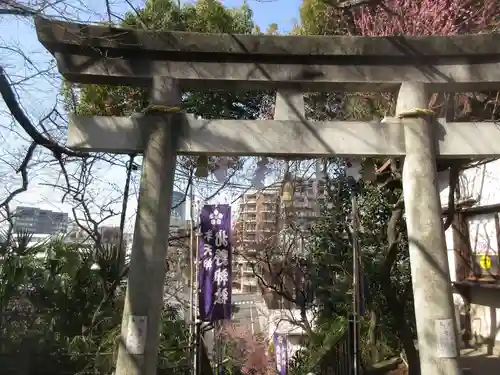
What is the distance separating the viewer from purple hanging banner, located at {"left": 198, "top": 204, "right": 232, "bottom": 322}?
21.2 ft

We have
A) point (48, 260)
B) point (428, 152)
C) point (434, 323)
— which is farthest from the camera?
point (48, 260)

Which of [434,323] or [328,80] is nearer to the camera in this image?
[434,323]

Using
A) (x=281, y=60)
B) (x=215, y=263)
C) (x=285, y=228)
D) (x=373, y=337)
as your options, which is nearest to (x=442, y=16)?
(x=281, y=60)

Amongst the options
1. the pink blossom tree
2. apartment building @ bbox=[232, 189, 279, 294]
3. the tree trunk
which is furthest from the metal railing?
the pink blossom tree

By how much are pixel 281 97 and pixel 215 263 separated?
2.80 meters

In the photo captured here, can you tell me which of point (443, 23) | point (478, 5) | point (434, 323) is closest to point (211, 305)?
point (434, 323)

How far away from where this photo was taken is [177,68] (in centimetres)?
515

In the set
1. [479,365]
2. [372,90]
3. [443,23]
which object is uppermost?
[443,23]

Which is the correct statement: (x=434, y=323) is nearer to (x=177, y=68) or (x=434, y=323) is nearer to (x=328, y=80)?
(x=328, y=80)

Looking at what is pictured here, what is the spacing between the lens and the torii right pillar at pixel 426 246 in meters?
4.41

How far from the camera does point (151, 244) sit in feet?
15.4

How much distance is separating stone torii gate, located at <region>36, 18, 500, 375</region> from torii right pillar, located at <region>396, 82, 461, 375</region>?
13 millimetres

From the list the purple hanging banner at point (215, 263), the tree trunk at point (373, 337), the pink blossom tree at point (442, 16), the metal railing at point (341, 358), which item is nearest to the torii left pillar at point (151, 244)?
the purple hanging banner at point (215, 263)

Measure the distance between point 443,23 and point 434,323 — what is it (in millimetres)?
5979
